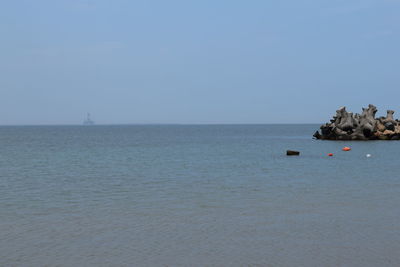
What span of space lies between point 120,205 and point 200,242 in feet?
26.4

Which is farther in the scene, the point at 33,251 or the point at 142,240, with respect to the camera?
the point at 142,240

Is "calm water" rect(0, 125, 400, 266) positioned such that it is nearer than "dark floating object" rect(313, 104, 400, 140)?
Yes

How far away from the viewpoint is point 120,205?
72.2 ft

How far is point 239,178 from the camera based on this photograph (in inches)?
1334

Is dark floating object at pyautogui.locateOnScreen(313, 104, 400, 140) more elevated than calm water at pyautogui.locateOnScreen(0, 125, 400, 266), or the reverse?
dark floating object at pyautogui.locateOnScreen(313, 104, 400, 140)

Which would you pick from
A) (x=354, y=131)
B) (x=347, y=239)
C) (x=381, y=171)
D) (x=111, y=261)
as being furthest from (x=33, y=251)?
(x=354, y=131)

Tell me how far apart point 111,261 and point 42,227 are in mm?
5445

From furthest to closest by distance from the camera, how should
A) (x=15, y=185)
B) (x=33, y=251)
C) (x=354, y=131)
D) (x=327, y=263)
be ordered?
(x=354, y=131) → (x=15, y=185) → (x=33, y=251) → (x=327, y=263)

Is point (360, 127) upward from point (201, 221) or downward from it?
upward

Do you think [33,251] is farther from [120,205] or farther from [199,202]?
[199,202]

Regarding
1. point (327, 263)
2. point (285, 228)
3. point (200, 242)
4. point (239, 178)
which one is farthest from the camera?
point (239, 178)

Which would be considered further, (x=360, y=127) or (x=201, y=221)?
(x=360, y=127)

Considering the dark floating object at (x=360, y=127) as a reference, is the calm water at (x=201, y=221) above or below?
below

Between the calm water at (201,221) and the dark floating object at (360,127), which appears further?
the dark floating object at (360,127)
